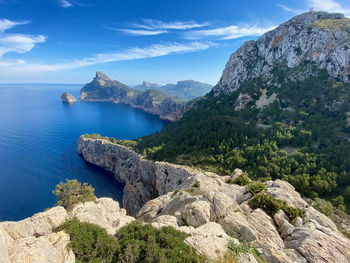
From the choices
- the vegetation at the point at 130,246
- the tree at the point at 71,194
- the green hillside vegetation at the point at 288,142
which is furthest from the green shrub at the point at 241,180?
the tree at the point at 71,194

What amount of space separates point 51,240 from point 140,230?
6.75 meters

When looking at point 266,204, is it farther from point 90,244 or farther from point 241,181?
point 90,244

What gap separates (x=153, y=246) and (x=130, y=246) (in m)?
1.73

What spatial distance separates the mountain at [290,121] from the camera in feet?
152

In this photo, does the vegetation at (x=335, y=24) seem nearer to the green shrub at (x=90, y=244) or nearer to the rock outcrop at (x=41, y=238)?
the green shrub at (x=90, y=244)

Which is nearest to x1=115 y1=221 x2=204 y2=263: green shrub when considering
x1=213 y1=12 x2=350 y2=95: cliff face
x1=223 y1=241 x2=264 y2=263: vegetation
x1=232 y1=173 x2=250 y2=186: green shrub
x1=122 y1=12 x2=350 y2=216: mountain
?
x1=223 y1=241 x2=264 y2=263: vegetation

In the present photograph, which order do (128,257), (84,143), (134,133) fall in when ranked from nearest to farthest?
(128,257) → (84,143) → (134,133)

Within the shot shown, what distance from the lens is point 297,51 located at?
104 metres

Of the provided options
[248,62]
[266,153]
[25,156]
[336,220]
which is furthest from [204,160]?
[248,62]

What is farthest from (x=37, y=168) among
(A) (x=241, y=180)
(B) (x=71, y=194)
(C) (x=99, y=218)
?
(A) (x=241, y=180)

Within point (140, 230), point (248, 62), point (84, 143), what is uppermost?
point (248, 62)

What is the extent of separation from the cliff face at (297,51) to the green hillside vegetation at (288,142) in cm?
761

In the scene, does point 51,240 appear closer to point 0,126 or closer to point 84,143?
point 84,143

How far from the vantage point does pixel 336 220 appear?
26594mm
